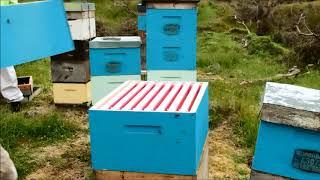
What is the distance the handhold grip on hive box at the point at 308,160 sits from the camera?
2.14 m

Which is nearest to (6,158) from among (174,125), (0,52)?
(0,52)

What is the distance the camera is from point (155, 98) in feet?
8.42

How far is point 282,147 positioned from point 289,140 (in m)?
0.05

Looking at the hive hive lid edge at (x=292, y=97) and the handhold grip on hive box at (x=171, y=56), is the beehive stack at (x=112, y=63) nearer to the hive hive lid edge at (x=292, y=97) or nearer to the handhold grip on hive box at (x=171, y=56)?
the handhold grip on hive box at (x=171, y=56)

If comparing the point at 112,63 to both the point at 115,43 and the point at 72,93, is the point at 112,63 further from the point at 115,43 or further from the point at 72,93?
the point at 72,93

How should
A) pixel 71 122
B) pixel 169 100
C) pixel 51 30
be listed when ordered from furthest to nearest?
1. pixel 71 122
2. pixel 169 100
3. pixel 51 30

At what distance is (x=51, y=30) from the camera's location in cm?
130

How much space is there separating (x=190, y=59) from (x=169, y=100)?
181 cm

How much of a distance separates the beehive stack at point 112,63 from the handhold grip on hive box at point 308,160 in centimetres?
229

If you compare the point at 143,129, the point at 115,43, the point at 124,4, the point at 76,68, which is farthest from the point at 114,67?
the point at 124,4

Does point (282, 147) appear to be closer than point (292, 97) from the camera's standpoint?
Yes

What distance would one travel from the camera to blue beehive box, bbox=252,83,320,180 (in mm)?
2127

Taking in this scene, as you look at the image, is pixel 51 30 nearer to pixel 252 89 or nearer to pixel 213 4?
pixel 252 89

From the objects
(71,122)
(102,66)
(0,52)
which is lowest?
(71,122)
